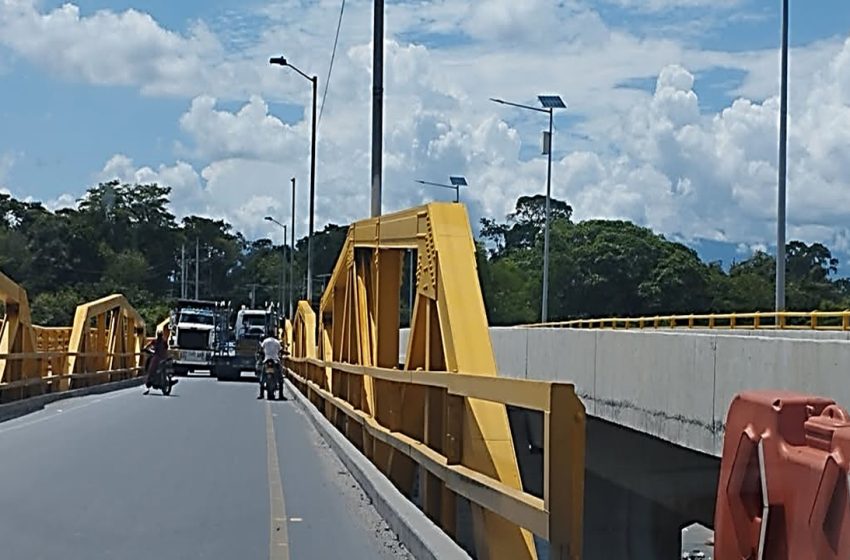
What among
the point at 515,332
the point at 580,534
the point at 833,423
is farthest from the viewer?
the point at 515,332

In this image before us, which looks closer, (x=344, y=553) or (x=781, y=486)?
(x=781, y=486)

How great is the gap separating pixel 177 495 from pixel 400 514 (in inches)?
144

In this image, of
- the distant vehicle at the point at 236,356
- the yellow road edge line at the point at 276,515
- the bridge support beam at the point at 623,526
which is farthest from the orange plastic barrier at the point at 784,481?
the distant vehicle at the point at 236,356

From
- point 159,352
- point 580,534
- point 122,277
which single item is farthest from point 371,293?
point 122,277

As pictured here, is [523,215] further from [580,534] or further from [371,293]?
[580,534]

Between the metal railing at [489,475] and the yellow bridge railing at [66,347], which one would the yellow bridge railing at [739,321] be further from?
the metal railing at [489,475]

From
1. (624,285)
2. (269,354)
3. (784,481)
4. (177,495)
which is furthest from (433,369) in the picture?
(624,285)

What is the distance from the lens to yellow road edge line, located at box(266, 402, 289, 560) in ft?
33.4

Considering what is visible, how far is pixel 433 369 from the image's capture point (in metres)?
11.3

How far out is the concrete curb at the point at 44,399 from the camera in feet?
80.4

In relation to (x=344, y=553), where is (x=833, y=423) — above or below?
above

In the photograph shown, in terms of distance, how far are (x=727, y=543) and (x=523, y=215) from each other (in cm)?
9892

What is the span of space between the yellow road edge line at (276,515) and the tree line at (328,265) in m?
11.1

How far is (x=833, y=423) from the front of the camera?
13.6 feet
